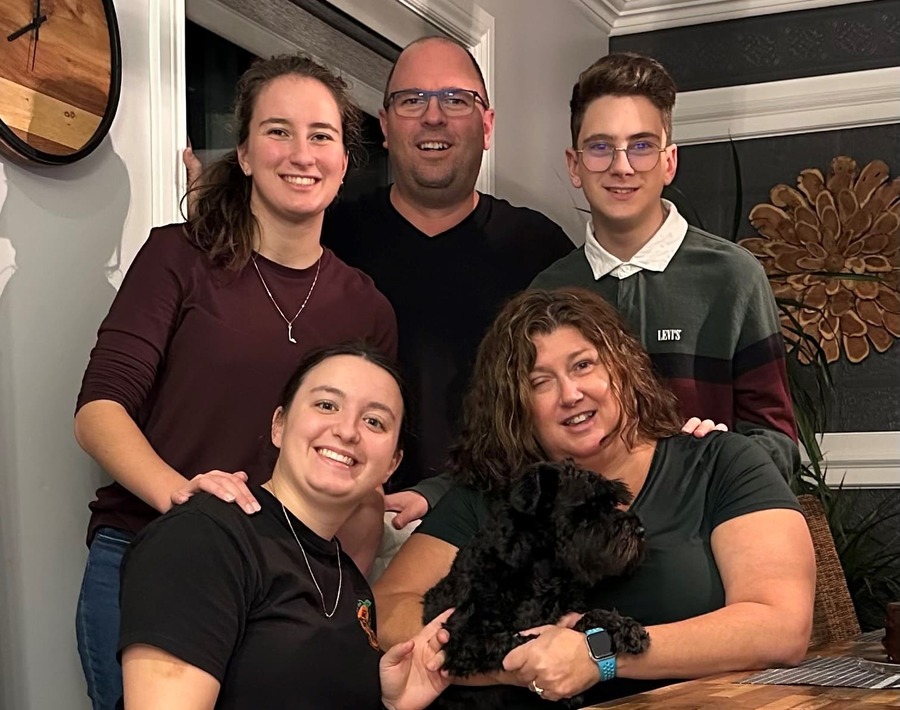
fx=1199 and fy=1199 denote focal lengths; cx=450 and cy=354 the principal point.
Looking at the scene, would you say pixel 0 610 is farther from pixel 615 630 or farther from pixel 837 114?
pixel 837 114

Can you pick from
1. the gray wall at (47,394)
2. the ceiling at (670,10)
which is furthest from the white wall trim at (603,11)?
the gray wall at (47,394)

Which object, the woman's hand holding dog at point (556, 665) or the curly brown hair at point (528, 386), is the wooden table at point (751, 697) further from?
the curly brown hair at point (528, 386)

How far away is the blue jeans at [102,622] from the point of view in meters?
1.96

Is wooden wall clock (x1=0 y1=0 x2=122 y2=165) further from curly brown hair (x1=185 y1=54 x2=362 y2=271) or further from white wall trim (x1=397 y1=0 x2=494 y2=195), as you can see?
white wall trim (x1=397 y1=0 x2=494 y2=195)

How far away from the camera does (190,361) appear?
6.72 feet

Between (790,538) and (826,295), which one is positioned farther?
(826,295)

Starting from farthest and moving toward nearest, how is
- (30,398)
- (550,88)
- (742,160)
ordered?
(742,160), (550,88), (30,398)

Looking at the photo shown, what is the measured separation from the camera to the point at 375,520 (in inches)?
84.7

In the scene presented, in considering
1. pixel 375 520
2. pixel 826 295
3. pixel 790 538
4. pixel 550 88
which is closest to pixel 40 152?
pixel 375 520

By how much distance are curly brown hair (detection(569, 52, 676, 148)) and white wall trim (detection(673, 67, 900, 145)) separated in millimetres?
2469

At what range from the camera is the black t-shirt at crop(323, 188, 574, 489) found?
279 cm

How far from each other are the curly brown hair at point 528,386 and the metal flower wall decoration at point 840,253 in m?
2.65

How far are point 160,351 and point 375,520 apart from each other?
48cm

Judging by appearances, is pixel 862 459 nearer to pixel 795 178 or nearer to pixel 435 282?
pixel 795 178
